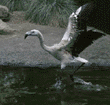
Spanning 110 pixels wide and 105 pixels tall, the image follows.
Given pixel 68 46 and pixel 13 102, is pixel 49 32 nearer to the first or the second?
pixel 68 46

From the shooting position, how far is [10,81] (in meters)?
4.44

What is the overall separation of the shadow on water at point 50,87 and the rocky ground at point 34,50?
36 cm

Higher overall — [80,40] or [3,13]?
[3,13]

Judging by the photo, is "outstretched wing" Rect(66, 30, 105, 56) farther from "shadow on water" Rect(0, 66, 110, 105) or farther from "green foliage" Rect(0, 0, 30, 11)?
"green foliage" Rect(0, 0, 30, 11)

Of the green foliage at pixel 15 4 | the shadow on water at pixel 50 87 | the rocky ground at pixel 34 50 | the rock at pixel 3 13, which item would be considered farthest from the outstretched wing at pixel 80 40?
the green foliage at pixel 15 4

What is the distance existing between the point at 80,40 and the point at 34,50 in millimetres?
2256

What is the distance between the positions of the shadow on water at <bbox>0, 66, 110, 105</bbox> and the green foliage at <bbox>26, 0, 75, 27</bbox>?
14.0 feet

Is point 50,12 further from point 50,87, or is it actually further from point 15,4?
point 50,87

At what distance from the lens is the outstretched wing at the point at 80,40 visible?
13.3ft

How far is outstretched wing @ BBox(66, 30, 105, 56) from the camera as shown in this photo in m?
4.04

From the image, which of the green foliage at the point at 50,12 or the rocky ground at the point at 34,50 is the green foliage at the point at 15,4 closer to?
the green foliage at the point at 50,12

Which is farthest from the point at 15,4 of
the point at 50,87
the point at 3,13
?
the point at 50,87

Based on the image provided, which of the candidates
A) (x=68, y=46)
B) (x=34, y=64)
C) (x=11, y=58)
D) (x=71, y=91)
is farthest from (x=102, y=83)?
(x=11, y=58)

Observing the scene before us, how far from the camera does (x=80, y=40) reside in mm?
4129
